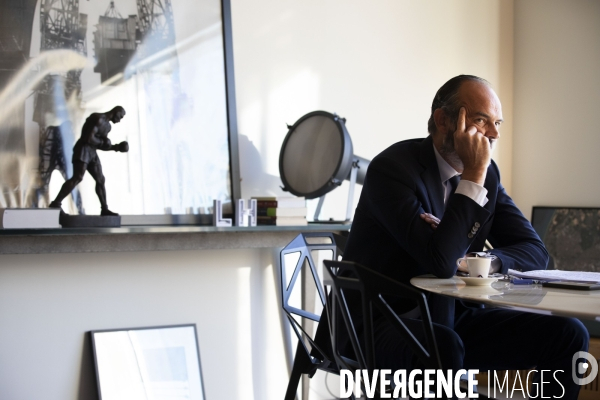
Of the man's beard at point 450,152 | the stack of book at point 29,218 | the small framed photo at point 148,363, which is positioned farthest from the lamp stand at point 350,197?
the stack of book at point 29,218

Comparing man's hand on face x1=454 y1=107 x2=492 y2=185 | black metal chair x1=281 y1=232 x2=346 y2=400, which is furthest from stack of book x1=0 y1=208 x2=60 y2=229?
man's hand on face x1=454 y1=107 x2=492 y2=185

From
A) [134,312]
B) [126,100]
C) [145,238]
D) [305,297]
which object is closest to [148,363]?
[134,312]

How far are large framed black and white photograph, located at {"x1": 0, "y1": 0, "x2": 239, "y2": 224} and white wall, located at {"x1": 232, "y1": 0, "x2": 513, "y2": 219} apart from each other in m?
0.17

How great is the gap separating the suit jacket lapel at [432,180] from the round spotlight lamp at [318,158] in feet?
3.13

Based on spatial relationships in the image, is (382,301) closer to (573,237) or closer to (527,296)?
(527,296)

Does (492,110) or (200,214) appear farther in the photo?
(200,214)

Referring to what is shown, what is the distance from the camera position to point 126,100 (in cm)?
299

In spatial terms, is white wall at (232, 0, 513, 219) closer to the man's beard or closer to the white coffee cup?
the man's beard

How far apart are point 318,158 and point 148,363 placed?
1.20m

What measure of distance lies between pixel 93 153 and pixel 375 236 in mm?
1294

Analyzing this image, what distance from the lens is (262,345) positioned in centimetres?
337

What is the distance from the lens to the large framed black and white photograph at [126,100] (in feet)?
8.98

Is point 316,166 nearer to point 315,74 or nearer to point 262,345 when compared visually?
point 315,74

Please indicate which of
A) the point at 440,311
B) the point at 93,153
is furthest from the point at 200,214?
the point at 440,311
